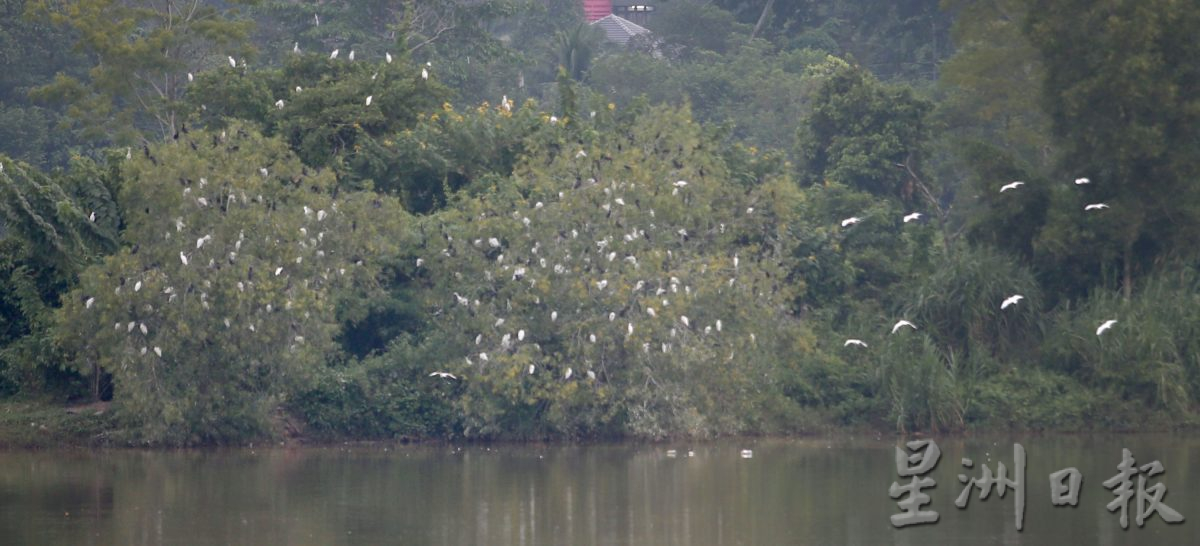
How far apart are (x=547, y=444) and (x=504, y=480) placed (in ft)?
12.0

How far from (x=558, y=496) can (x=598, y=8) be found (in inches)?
1851

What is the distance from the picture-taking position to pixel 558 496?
16.8 m

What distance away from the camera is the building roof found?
5339 cm

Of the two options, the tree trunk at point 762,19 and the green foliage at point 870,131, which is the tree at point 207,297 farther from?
the tree trunk at point 762,19

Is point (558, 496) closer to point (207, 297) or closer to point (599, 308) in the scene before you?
point (599, 308)

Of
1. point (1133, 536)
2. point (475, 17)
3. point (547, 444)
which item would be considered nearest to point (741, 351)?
point (547, 444)

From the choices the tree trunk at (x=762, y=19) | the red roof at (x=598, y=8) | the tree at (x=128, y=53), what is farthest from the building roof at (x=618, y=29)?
the tree at (x=128, y=53)

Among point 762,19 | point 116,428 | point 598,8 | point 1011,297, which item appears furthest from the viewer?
point 598,8

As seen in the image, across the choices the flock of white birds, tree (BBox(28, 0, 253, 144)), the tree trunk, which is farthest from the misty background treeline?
the tree trunk

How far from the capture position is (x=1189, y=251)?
23.4m

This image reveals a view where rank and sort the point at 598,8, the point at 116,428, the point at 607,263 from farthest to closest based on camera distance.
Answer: the point at 598,8 → the point at 607,263 → the point at 116,428

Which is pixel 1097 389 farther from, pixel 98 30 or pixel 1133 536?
pixel 98 30

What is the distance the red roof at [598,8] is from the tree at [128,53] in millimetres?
29593

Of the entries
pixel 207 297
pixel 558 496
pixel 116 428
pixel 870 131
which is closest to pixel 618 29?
pixel 870 131
